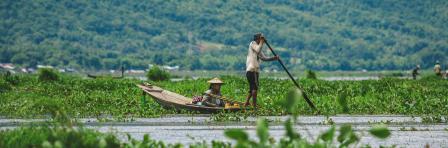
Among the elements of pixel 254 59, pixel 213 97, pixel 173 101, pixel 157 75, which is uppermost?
pixel 254 59

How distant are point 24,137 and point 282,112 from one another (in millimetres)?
11448

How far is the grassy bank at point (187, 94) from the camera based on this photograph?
84.3 ft

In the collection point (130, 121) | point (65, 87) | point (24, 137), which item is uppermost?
point (24, 137)

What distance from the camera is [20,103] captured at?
1104 inches

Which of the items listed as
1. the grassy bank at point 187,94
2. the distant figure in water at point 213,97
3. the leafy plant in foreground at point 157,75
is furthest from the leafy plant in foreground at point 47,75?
the distant figure in water at point 213,97

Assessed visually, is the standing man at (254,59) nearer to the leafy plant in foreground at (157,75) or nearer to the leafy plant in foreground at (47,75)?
the leafy plant in foreground at (47,75)

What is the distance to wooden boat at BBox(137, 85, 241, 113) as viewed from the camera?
24.6 metres

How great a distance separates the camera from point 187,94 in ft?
112

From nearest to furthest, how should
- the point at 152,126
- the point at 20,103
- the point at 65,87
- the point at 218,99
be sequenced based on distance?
the point at 152,126
the point at 218,99
the point at 20,103
the point at 65,87

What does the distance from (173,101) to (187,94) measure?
8.92 meters

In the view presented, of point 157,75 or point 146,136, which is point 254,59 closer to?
point 146,136

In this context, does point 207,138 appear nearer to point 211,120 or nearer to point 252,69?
point 211,120

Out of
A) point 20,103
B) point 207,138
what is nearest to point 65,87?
point 20,103

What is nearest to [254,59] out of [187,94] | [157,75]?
[187,94]
